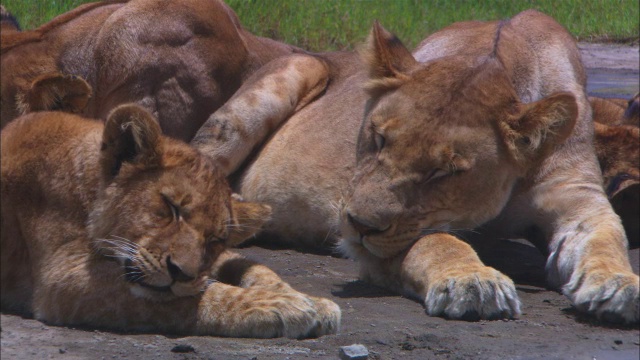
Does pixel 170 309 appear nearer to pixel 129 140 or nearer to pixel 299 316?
pixel 299 316

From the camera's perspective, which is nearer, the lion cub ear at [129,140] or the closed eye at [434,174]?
the lion cub ear at [129,140]

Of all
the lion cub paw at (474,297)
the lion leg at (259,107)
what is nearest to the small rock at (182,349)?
the lion cub paw at (474,297)

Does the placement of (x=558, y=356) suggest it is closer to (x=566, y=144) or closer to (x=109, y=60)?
(x=566, y=144)

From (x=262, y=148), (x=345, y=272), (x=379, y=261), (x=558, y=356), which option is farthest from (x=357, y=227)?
(x=262, y=148)

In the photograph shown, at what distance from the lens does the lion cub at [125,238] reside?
4.10 meters

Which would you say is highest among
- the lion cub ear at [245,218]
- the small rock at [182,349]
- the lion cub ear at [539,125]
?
the lion cub ear at [539,125]

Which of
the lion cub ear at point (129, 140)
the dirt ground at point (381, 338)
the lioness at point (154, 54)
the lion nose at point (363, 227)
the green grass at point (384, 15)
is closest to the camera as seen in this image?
the dirt ground at point (381, 338)

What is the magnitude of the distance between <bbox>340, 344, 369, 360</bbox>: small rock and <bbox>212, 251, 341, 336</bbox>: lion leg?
0.72ft

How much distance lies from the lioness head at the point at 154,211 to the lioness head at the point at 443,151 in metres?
0.72

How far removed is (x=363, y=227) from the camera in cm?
→ 483

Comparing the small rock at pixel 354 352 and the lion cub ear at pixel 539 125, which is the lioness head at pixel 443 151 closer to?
the lion cub ear at pixel 539 125

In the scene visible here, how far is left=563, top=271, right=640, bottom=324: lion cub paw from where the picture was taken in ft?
14.6

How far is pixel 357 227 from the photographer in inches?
191

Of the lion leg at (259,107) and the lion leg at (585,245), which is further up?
the lion leg at (259,107)
